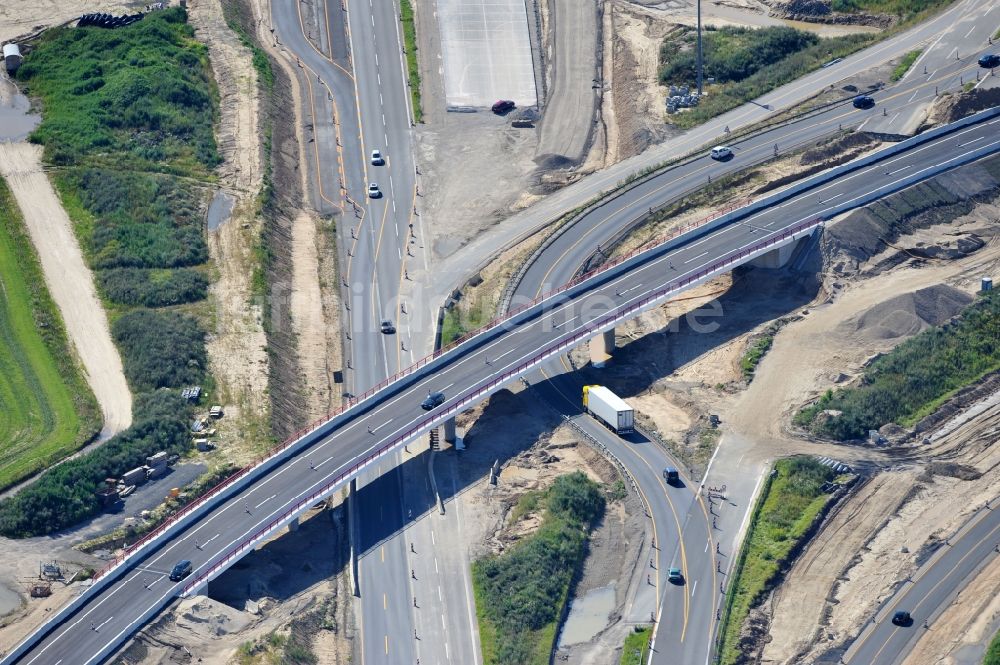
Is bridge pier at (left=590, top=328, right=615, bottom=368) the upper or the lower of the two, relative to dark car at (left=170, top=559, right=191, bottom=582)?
upper

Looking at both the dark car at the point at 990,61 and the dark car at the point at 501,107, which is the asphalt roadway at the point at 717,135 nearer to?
the dark car at the point at 990,61

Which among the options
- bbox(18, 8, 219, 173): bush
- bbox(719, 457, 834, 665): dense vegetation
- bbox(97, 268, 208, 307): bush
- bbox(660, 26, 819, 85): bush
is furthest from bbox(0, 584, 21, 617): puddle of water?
bbox(660, 26, 819, 85): bush

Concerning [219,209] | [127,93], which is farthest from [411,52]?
[219,209]

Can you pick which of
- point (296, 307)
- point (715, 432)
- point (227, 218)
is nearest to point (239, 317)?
point (296, 307)

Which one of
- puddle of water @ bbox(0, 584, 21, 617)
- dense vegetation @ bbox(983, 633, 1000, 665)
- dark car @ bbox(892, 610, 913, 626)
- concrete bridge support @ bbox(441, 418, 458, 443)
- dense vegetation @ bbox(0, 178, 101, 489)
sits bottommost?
dense vegetation @ bbox(983, 633, 1000, 665)

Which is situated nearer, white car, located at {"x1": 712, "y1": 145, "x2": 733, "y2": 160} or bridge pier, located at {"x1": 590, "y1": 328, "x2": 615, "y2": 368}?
bridge pier, located at {"x1": 590, "y1": 328, "x2": 615, "y2": 368}

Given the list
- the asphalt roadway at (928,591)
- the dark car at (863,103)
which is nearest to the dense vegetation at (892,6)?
the dark car at (863,103)

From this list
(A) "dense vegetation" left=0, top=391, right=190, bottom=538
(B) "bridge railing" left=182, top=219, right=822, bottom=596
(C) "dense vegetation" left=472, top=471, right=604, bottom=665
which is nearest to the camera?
(C) "dense vegetation" left=472, top=471, right=604, bottom=665

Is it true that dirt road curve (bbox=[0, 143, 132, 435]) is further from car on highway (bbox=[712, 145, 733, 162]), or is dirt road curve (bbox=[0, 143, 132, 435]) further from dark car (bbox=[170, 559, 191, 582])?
car on highway (bbox=[712, 145, 733, 162])
